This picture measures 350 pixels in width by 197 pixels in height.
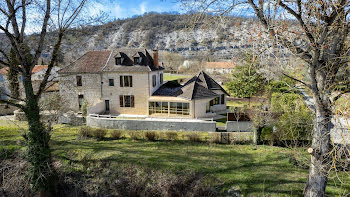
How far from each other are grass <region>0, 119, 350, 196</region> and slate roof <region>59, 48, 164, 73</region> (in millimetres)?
10088

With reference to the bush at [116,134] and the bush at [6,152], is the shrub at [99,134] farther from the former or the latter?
the bush at [6,152]

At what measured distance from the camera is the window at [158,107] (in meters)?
24.6

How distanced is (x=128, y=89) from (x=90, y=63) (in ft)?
19.8

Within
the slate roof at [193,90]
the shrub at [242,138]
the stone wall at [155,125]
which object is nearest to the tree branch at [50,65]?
the stone wall at [155,125]

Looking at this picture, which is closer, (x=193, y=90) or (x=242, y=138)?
(x=242, y=138)

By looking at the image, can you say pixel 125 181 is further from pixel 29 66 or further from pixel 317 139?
pixel 317 139

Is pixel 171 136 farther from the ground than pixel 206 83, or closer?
closer

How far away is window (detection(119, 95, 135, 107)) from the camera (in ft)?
84.7

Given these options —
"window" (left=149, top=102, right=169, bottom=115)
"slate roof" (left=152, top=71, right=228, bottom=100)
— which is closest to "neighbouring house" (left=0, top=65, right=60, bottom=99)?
"window" (left=149, top=102, right=169, bottom=115)

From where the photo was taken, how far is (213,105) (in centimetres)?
2577

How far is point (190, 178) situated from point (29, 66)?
30.8ft

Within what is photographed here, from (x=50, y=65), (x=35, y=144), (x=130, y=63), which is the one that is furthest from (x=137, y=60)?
(x=35, y=144)

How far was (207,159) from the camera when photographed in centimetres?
1295

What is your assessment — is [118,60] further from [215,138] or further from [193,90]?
[215,138]
